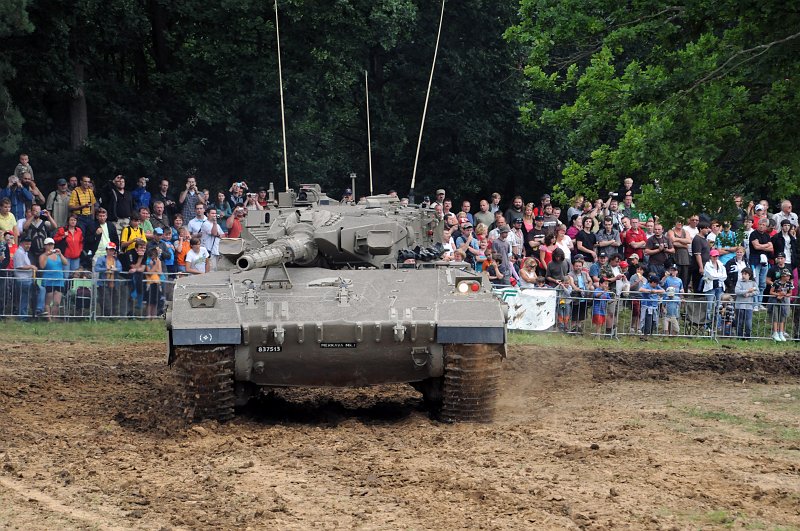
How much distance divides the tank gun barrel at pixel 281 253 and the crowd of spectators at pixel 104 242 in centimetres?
851

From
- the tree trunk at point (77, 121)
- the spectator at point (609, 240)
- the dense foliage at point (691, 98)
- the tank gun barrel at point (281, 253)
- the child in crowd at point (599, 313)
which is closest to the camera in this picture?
the tank gun barrel at point (281, 253)

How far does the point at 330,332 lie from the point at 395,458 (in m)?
1.99

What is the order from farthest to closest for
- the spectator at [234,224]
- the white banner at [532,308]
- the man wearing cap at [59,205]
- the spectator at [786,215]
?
1. the spectator at [786,215]
2. the spectator at [234,224]
3. the man wearing cap at [59,205]
4. the white banner at [532,308]

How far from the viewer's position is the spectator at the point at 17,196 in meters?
23.6

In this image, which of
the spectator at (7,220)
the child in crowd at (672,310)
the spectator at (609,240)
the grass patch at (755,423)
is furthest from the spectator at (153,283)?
the grass patch at (755,423)

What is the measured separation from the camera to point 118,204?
24781 millimetres

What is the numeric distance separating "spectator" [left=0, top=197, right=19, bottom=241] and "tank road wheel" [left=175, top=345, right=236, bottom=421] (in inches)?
396

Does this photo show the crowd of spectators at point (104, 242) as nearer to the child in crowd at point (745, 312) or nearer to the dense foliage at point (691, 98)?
the dense foliage at point (691, 98)

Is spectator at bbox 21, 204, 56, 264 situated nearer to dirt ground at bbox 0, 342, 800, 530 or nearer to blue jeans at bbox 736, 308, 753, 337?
dirt ground at bbox 0, 342, 800, 530

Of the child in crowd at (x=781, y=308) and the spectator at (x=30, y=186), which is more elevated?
the spectator at (x=30, y=186)

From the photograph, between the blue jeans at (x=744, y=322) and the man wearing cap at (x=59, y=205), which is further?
the man wearing cap at (x=59, y=205)

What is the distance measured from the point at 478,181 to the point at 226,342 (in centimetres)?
1848

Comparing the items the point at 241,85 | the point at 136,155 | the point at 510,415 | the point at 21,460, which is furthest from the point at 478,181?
the point at 21,460

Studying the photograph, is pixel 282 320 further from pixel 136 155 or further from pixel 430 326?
pixel 136 155
